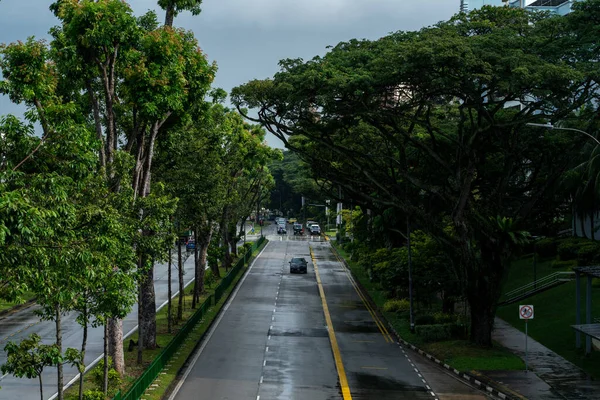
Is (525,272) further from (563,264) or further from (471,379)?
(471,379)

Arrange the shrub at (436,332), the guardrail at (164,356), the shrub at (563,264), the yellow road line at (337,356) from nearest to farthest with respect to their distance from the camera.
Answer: the guardrail at (164,356), the yellow road line at (337,356), the shrub at (436,332), the shrub at (563,264)

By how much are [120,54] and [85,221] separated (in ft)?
34.9

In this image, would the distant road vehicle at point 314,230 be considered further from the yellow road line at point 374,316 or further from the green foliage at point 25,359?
the green foliage at point 25,359

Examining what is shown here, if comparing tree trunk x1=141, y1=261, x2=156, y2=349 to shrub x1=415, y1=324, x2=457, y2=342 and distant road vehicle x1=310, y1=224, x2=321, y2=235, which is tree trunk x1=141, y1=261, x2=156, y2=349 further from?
distant road vehicle x1=310, y1=224, x2=321, y2=235

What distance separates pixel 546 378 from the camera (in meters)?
31.2

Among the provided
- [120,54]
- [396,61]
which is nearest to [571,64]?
[396,61]

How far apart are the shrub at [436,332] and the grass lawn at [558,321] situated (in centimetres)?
463

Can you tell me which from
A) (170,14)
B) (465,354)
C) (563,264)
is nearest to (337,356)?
(465,354)

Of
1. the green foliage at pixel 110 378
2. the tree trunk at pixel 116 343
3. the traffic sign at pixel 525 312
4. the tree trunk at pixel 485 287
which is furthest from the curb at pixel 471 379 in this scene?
the tree trunk at pixel 116 343

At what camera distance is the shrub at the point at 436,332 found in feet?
133

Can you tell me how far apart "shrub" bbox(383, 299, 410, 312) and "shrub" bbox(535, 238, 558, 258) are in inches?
674

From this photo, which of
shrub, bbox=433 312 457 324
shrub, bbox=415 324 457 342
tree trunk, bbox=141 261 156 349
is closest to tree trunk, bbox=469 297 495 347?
shrub, bbox=415 324 457 342

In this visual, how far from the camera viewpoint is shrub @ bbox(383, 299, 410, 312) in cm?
5081

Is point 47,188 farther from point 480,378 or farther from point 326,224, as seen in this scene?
point 326,224
